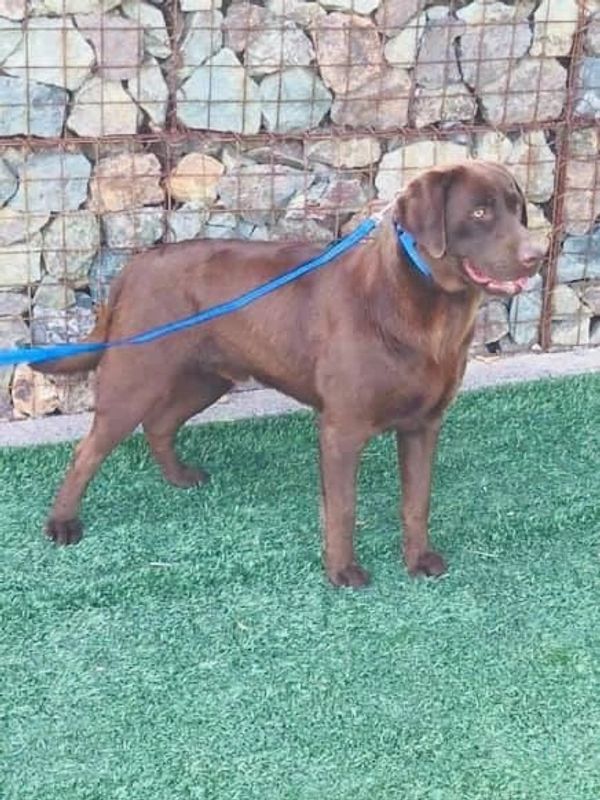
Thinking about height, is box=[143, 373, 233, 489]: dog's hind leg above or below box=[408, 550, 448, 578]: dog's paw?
above

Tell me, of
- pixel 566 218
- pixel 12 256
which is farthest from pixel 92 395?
pixel 566 218

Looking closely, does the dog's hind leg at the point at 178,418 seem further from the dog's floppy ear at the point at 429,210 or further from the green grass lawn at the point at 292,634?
the dog's floppy ear at the point at 429,210

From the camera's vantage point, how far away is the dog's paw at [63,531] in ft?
12.7

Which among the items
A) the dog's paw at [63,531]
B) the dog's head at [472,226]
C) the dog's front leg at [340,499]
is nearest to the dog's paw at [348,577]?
the dog's front leg at [340,499]

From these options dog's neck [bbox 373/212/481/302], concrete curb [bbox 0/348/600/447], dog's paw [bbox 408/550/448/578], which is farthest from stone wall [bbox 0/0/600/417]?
dog's paw [bbox 408/550/448/578]

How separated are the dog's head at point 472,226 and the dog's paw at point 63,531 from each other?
134 cm

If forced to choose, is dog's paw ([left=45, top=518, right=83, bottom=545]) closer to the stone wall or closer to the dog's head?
the stone wall

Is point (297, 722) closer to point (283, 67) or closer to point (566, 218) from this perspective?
point (283, 67)

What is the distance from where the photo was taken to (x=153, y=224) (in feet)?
15.1

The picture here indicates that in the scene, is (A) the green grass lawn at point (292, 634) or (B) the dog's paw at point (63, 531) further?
(B) the dog's paw at point (63, 531)

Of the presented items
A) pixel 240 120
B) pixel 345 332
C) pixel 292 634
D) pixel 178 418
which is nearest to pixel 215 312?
pixel 345 332

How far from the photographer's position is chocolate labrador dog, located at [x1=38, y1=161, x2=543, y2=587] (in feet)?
10.7

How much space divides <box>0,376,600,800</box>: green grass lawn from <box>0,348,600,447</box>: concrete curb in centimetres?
14

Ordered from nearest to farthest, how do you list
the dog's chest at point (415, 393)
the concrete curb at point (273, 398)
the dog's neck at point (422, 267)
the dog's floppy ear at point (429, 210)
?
the dog's floppy ear at point (429, 210) < the dog's neck at point (422, 267) < the dog's chest at point (415, 393) < the concrete curb at point (273, 398)
